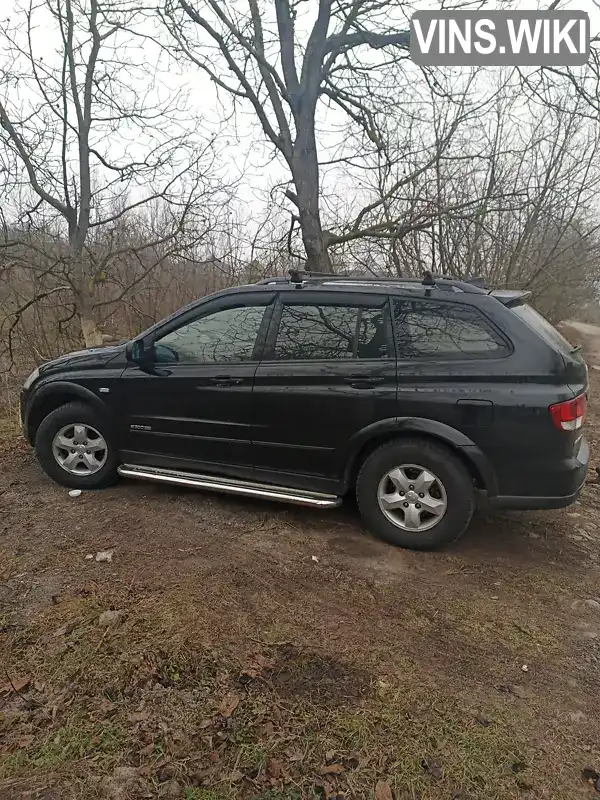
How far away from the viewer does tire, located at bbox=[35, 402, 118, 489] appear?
4.42 metres

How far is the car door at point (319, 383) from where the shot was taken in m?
3.66

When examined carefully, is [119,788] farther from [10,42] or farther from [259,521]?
[10,42]

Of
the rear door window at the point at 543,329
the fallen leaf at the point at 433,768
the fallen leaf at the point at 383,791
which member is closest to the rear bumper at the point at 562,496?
the rear door window at the point at 543,329

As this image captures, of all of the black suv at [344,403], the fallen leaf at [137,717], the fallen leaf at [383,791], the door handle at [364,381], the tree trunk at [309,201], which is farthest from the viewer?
the tree trunk at [309,201]

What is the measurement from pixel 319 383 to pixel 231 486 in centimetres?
104

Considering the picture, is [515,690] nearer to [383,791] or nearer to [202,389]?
[383,791]

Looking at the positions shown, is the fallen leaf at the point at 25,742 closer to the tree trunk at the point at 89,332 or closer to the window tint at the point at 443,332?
the window tint at the point at 443,332

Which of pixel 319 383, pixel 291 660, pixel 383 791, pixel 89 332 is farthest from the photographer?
pixel 89 332

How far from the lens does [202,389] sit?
408 cm

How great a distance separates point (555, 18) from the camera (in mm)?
7703

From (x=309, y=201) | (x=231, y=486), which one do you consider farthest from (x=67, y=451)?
(x=309, y=201)

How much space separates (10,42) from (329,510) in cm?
964

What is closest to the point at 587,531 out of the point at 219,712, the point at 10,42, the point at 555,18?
Answer: the point at 219,712

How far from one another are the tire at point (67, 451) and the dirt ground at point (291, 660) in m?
0.49
